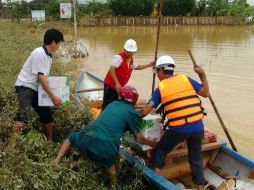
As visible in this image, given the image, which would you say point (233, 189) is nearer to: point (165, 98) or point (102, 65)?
point (165, 98)

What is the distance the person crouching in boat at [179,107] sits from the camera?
15.1 ft

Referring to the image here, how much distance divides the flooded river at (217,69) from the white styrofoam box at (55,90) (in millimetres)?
4110

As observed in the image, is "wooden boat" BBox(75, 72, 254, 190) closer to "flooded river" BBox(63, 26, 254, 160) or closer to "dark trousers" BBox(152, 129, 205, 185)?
"dark trousers" BBox(152, 129, 205, 185)

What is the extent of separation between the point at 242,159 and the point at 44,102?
284 centimetres

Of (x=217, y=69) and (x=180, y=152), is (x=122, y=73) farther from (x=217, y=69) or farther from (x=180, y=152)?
(x=217, y=69)

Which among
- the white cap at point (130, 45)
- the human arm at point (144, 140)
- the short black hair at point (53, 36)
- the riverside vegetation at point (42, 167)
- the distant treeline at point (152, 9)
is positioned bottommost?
the riverside vegetation at point (42, 167)

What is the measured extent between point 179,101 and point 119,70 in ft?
6.57

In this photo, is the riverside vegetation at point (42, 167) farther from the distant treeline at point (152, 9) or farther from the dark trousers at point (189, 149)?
the distant treeline at point (152, 9)

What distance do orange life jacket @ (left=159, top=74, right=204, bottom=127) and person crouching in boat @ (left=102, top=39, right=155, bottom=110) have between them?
1.61m

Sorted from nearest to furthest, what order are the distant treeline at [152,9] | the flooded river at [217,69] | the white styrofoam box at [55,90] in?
the white styrofoam box at [55,90], the flooded river at [217,69], the distant treeline at [152,9]

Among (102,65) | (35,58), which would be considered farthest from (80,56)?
(35,58)

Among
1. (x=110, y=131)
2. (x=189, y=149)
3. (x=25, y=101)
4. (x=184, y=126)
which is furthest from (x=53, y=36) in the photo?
(x=189, y=149)

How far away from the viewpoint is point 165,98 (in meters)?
4.63

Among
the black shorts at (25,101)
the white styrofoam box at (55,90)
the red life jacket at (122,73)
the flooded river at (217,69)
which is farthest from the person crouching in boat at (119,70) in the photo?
the flooded river at (217,69)
